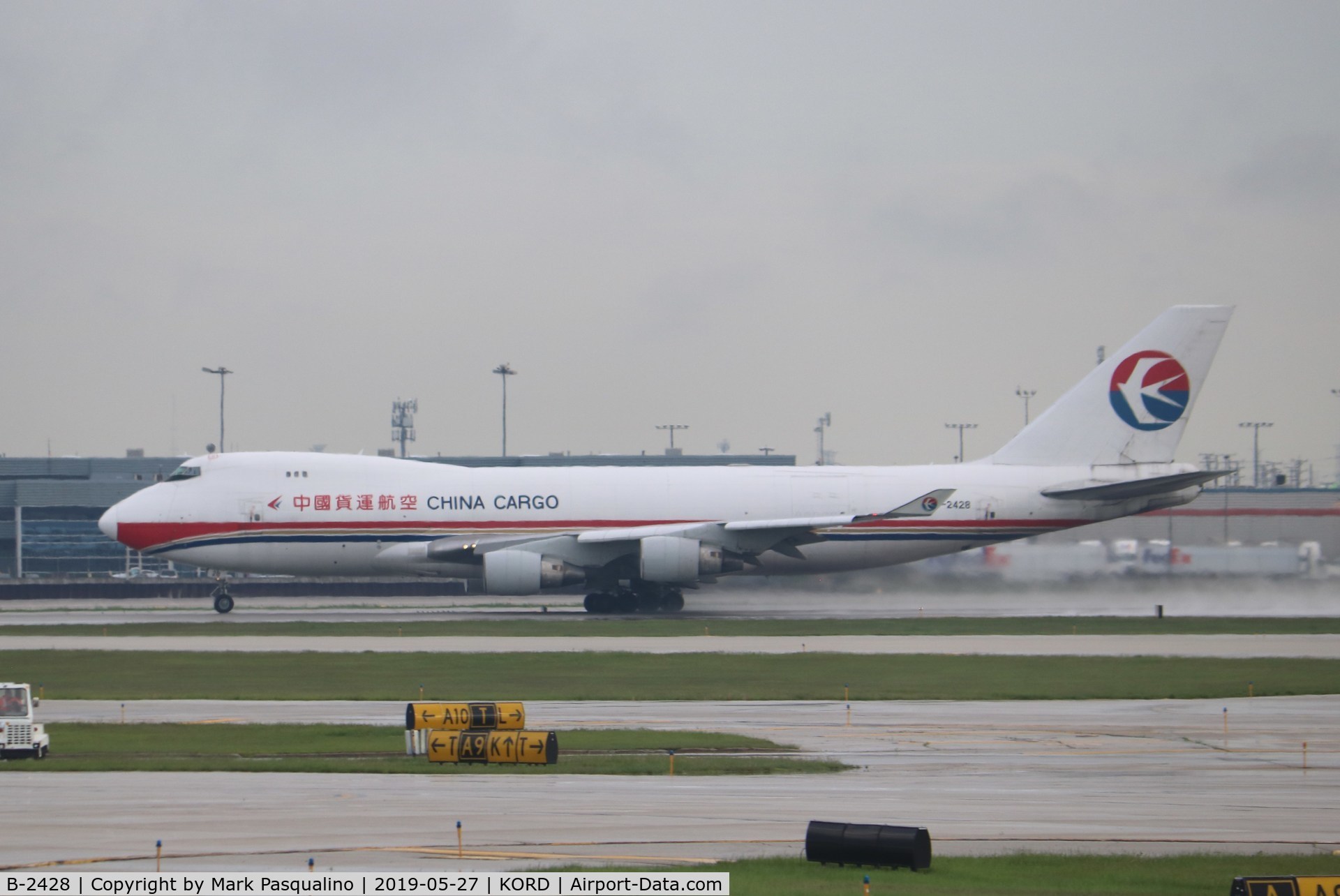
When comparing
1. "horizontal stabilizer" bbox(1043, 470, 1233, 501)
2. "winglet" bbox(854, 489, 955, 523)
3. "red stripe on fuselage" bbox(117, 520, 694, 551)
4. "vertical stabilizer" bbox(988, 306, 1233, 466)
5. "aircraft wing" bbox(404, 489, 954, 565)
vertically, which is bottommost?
"aircraft wing" bbox(404, 489, 954, 565)

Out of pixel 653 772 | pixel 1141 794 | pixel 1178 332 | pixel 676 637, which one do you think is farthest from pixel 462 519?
pixel 1141 794

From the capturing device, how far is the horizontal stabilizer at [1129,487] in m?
50.3

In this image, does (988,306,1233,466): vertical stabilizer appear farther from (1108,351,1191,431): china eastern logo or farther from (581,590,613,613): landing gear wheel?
(581,590,613,613): landing gear wheel

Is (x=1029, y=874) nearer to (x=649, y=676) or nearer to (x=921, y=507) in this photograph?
(x=649, y=676)

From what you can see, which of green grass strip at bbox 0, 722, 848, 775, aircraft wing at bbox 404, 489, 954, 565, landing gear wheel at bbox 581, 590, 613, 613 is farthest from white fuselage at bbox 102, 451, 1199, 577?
green grass strip at bbox 0, 722, 848, 775

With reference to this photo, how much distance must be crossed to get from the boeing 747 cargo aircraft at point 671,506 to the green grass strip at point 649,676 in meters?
14.0

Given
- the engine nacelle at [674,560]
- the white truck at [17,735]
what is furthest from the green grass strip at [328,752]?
the engine nacelle at [674,560]

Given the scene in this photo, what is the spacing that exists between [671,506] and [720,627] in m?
7.94

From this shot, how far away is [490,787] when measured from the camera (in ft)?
61.7

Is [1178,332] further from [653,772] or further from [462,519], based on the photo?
[653,772]

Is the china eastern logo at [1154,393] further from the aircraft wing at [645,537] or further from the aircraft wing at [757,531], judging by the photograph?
the aircraft wing at [757,531]

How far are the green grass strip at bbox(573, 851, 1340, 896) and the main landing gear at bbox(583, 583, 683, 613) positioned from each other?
39103 millimetres

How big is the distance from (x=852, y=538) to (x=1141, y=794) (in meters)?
34.8

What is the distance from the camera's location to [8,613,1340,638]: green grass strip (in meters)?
44.2
